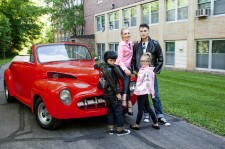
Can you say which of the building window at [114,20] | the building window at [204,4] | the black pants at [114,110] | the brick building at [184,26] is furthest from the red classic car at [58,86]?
the building window at [114,20]

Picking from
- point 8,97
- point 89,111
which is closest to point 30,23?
point 8,97

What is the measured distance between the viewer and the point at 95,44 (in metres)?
30.1

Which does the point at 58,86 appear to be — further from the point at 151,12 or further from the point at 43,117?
the point at 151,12

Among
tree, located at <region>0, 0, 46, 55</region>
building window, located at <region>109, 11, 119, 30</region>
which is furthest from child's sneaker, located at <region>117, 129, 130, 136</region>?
tree, located at <region>0, 0, 46, 55</region>

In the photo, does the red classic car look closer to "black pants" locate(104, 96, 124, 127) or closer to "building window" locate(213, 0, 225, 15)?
"black pants" locate(104, 96, 124, 127)

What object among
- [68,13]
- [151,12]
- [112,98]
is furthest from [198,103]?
[68,13]

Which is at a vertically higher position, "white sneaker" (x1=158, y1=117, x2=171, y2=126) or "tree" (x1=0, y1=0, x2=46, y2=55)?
"tree" (x1=0, y1=0, x2=46, y2=55)

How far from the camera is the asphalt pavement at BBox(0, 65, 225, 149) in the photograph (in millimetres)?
4336

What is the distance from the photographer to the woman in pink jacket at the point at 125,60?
5242 millimetres

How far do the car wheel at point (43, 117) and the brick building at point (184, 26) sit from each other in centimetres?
1112

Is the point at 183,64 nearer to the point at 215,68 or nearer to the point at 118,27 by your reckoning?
the point at 215,68

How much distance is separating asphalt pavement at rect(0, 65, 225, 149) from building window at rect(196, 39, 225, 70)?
9.45m

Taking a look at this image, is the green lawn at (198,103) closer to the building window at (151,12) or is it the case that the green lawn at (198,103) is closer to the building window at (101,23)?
the building window at (151,12)

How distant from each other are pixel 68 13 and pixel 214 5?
71.7 feet
